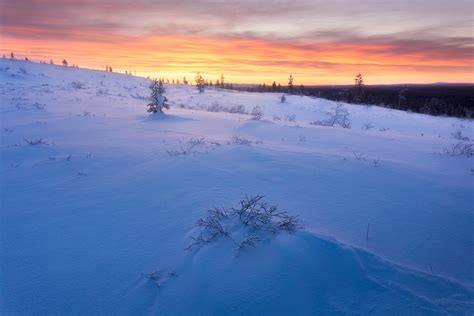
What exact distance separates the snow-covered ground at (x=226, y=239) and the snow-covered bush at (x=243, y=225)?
0.22 ft

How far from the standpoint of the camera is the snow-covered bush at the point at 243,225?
9.14 feet

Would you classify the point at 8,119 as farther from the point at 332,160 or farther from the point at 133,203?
the point at 332,160

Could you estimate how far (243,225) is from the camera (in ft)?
9.84

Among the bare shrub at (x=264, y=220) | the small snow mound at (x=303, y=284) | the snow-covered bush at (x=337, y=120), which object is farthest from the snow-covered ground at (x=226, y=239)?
the snow-covered bush at (x=337, y=120)

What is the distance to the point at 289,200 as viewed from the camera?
3.67 metres

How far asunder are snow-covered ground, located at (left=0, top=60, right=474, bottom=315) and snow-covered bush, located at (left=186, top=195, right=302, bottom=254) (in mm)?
68

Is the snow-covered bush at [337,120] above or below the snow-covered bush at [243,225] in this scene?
above

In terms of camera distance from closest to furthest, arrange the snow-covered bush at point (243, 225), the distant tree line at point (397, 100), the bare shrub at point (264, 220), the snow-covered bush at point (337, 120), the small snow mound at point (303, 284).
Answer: the small snow mound at point (303, 284) < the snow-covered bush at point (243, 225) < the bare shrub at point (264, 220) < the snow-covered bush at point (337, 120) < the distant tree line at point (397, 100)

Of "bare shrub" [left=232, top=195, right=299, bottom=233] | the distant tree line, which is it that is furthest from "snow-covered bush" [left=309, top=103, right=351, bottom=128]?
the distant tree line

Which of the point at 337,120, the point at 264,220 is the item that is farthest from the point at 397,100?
the point at 264,220

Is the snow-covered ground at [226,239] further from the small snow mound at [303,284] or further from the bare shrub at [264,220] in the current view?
the bare shrub at [264,220]

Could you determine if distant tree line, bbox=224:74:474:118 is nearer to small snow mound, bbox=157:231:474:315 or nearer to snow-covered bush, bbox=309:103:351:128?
snow-covered bush, bbox=309:103:351:128

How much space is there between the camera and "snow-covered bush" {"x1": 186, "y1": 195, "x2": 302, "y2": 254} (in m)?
2.79

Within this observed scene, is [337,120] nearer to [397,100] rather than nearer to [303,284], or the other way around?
[303,284]
